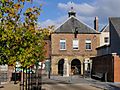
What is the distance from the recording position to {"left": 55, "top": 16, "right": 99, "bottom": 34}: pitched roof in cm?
6503

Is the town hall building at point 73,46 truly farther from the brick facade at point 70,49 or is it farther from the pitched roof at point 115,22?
the pitched roof at point 115,22

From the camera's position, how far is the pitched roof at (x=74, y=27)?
6503cm

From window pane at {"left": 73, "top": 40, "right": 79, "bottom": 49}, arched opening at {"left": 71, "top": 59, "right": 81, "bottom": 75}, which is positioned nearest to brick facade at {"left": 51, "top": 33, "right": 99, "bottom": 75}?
window pane at {"left": 73, "top": 40, "right": 79, "bottom": 49}

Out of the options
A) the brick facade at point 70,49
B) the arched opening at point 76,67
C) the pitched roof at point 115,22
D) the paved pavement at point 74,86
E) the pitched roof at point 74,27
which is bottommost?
the paved pavement at point 74,86

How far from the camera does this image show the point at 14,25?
47.8ft

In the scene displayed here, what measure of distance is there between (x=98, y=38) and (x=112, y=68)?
2770 cm

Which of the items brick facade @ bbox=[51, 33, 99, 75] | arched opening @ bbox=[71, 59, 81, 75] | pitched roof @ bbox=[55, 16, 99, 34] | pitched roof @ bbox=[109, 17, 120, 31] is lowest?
arched opening @ bbox=[71, 59, 81, 75]

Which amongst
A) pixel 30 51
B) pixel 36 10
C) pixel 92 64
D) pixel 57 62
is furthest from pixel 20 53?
pixel 57 62

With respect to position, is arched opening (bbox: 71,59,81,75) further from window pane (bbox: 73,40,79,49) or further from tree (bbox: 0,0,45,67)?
tree (bbox: 0,0,45,67)

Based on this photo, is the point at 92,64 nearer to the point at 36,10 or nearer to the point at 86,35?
the point at 86,35

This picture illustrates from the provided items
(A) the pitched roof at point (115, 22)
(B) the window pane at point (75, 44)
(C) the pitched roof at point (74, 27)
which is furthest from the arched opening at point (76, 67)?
(A) the pitched roof at point (115, 22)

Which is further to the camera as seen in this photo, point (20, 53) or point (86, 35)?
point (86, 35)

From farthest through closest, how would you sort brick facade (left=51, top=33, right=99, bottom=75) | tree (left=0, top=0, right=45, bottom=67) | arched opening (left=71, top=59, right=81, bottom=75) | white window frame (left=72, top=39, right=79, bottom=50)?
white window frame (left=72, top=39, right=79, bottom=50), brick facade (left=51, top=33, right=99, bottom=75), arched opening (left=71, top=59, right=81, bottom=75), tree (left=0, top=0, right=45, bottom=67)

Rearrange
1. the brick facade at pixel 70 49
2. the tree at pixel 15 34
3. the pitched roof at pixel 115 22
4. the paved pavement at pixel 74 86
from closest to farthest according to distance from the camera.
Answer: the tree at pixel 15 34 → the paved pavement at pixel 74 86 → the pitched roof at pixel 115 22 → the brick facade at pixel 70 49
